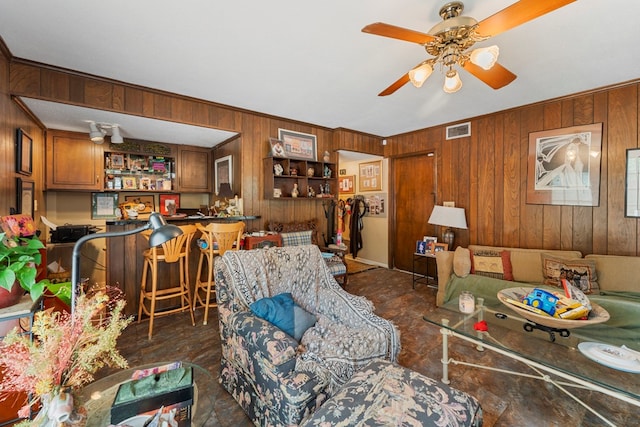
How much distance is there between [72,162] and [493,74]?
5047 mm

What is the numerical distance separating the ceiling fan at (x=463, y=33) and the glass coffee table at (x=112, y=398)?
1944 mm

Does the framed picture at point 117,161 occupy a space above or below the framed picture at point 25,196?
above

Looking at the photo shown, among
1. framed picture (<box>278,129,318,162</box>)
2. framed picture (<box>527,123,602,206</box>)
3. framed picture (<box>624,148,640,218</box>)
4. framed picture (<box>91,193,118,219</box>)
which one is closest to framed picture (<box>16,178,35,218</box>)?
framed picture (<box>91,193,118,219</box>)

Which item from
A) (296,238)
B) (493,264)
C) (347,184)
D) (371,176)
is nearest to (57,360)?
(296,238)

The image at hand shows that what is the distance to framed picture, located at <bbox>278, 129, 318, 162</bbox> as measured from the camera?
3854 mm

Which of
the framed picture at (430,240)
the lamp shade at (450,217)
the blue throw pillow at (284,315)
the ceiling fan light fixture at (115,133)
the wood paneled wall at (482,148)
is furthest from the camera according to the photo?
the framed picture at (430,240)

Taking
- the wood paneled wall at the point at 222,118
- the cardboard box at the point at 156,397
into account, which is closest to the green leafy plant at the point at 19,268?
the cardboard box at the point at 156,397

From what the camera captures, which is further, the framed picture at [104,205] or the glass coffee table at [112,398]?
the framed picture at [104,205]

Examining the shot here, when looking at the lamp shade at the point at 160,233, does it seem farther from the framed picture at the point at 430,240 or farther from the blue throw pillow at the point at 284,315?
the framed picture at the point at 430,240

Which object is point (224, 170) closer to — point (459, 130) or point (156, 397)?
point (156, 397)

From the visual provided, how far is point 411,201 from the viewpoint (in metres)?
4.66

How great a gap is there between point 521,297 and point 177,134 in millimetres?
4336

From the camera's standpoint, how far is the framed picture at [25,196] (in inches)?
92.1

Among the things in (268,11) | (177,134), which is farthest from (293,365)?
(177,134)
